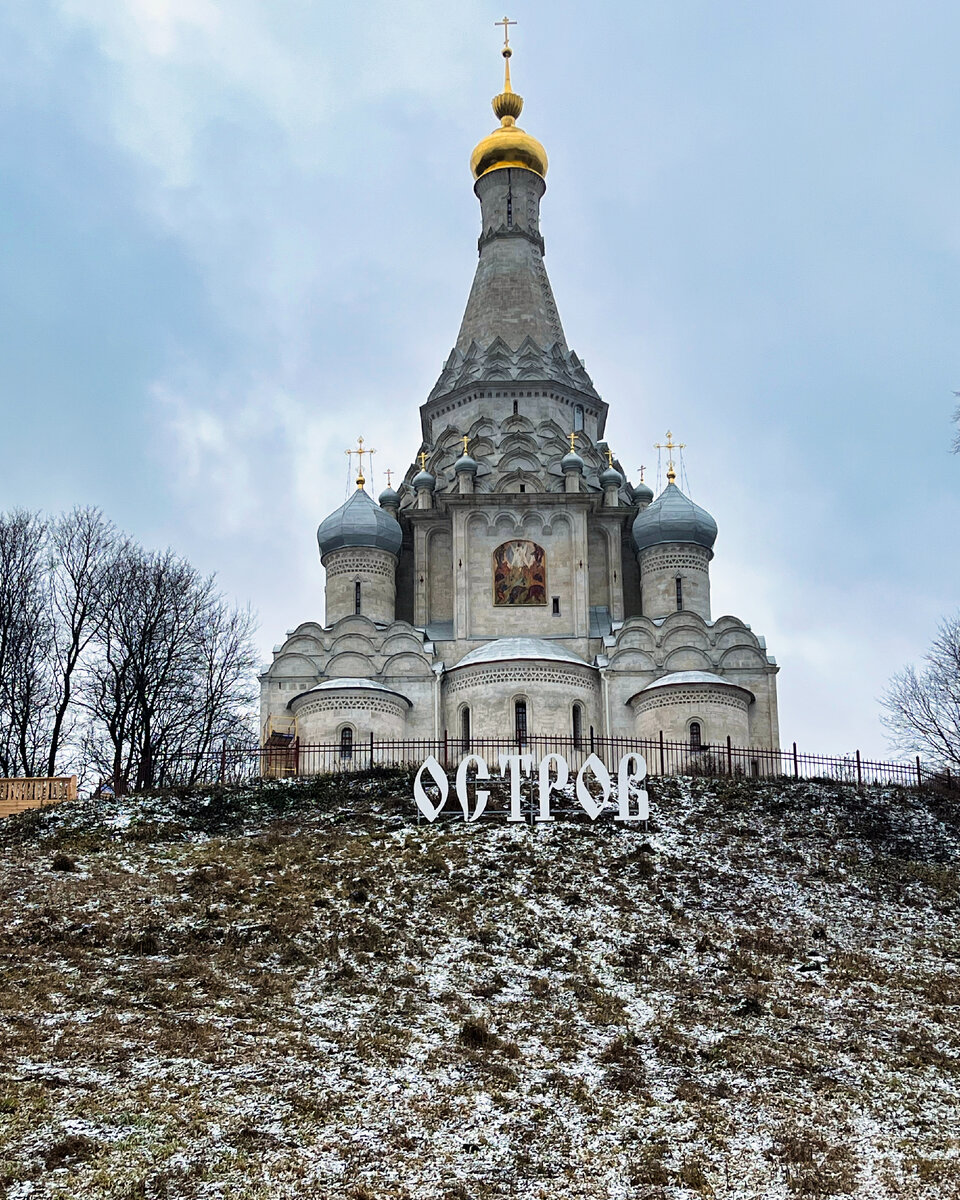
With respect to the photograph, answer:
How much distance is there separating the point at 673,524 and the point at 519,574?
4.42 meters

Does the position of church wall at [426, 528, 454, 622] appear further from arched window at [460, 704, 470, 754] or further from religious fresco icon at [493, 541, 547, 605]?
arched window at [460, 704, 470, 754]

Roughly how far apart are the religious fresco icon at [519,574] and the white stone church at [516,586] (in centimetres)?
4

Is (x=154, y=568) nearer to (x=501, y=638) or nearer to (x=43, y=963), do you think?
(x=501, y=638)

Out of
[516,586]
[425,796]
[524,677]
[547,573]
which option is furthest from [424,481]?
[425,796]

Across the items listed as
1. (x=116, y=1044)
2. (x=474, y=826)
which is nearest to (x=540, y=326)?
(x=474, y=826)

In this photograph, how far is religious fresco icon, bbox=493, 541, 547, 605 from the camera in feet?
121

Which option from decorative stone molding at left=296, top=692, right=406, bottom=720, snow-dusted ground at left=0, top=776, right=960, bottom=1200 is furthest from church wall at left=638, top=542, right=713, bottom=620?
snow-dusted ground at left=0, top=776, right=960, bottom=1200

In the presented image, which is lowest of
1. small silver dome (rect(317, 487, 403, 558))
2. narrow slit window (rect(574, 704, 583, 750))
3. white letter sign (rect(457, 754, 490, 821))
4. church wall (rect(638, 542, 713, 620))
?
white letter sign (rect(457, 754, 490, 821))

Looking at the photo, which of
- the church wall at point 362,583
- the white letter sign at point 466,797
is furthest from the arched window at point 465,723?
the white letter sign at point 466,797

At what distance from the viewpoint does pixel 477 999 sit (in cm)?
1722

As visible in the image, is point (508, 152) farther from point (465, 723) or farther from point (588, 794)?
point (588, 794)

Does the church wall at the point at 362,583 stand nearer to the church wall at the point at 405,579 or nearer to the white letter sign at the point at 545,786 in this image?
the church wall at the point at 405,579

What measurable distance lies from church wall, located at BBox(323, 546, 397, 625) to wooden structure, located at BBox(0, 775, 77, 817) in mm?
12656

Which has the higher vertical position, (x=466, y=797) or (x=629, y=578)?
(x=629, y=578)
